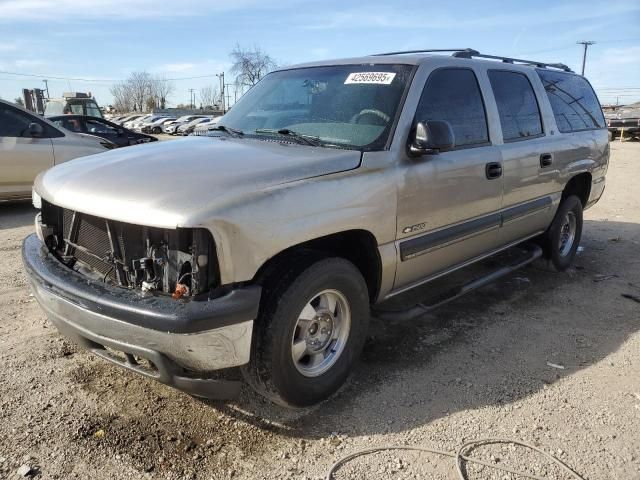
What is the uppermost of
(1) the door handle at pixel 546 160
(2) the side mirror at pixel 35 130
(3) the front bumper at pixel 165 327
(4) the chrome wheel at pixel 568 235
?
(2) the side mirror at pixel 35 130

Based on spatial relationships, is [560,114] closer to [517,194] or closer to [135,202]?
[517,194]

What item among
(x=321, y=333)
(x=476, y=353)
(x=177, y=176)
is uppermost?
(x=177, y=176)

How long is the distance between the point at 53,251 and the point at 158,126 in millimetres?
43408

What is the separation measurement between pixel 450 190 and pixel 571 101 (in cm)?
264

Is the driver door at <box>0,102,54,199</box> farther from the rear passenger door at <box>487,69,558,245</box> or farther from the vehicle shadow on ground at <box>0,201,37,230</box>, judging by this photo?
the rear passenger door at <box>487,69,558,245</box>

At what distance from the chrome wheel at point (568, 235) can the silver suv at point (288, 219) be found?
142 centimetres

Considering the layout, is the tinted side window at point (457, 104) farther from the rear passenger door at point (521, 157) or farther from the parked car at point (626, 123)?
the parked car at point (626, 123)

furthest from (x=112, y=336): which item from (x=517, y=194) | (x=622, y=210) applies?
(x=622, y=210)

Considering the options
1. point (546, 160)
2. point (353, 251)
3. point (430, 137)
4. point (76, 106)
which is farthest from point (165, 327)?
point (76, 106)

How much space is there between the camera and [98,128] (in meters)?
12.4

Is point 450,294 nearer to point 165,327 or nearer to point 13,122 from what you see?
point 165,327

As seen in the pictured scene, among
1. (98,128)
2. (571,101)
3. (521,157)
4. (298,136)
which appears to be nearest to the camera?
(298,136)

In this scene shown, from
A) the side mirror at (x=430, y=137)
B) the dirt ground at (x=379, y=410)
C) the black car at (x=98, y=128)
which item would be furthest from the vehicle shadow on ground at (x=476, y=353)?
the black car at (x=98, y=128)

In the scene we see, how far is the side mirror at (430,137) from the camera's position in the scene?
3.09 metres
